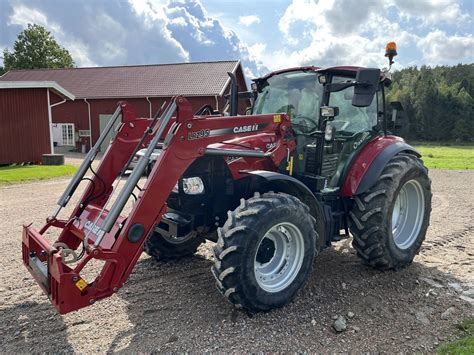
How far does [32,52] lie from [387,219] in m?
52.2

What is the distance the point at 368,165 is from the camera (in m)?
4.73

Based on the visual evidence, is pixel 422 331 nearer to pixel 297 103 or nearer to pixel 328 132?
pixel 328 132

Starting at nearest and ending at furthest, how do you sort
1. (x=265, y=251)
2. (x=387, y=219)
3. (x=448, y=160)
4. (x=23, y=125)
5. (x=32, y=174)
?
(x=265, y=251) → (x=387, y=219) → (x=32, y=174) → (x=23, y=125) → (x=448, y=160)

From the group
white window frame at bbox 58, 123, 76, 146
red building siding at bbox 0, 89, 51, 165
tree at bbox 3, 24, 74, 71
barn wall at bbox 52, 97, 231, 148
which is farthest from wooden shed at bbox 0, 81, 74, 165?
tree at bbox 3, 24, 74, 71

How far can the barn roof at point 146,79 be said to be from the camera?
2550 cm

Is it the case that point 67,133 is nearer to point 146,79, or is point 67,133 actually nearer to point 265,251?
point 146,79

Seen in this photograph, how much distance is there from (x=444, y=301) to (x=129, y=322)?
10.1 feet

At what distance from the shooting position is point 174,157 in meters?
3.54

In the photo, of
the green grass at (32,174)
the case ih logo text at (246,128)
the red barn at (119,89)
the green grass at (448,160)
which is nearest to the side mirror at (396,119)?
the case ih logo text at (246,128)

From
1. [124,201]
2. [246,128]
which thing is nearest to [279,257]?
[246,128]

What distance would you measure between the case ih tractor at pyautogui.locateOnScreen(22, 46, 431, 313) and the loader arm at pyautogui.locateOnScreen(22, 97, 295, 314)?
0.03 ft

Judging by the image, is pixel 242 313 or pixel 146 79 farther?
pixel 146 79

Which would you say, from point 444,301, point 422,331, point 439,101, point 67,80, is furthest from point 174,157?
point 439,101

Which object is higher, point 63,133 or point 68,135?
point 63,133
